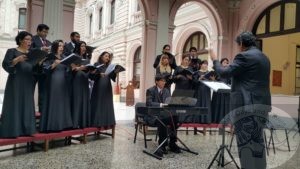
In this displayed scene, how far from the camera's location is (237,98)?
3.69 metres

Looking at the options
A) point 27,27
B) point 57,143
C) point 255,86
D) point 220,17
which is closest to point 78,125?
point 57,143

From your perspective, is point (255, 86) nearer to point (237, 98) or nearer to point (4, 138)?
point (237, 98)

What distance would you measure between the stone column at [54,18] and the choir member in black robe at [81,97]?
182 cm

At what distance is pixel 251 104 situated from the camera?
359 centimetres

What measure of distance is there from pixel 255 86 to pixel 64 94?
308cm

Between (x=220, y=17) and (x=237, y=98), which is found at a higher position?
(x=220, y=17)

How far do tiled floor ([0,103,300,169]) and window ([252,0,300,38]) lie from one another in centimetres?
483

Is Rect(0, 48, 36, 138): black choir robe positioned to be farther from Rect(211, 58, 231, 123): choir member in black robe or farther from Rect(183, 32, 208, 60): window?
Rect(183, 32, 208, 60): window

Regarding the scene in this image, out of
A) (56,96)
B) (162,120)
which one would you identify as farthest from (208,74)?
(56,96)

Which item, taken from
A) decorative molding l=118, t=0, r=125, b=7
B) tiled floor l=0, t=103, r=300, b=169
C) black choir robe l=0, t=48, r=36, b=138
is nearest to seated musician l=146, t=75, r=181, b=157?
tiled floor l=0, t=103, r=300, b=169

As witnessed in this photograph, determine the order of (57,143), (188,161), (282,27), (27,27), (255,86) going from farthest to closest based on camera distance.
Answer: (282,27)
(27,27)
(57,143)
(188,161)
(255,86)

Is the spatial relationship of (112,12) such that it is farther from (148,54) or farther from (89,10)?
(148,54)

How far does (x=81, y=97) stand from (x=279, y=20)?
23.3 ft

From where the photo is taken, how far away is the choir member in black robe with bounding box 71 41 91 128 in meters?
5.54
